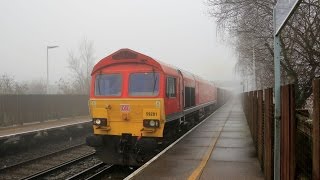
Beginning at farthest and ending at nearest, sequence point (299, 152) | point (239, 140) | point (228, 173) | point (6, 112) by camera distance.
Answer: point (6, 112) < point (239, 140) < point (228, 173) < point (299, 152)

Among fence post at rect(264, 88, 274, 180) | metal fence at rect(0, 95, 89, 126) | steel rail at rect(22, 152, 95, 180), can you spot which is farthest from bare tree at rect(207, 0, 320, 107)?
metal fence at rect(0, 95, 89, 126)

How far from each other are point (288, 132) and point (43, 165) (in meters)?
9.87

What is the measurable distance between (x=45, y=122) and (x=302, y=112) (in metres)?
21.5

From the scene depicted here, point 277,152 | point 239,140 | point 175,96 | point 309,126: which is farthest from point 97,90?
point 309,126

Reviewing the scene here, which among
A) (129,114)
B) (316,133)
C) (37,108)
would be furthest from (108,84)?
(37,108)

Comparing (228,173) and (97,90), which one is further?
(97,90)

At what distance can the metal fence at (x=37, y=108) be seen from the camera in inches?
854

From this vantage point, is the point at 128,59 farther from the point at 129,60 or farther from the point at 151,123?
the point at 151,123

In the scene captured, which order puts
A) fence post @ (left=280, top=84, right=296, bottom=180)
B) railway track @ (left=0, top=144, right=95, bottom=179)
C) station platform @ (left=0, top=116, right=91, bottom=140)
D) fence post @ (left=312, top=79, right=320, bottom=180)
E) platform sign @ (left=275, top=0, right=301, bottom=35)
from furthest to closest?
station platform @ (left=0, top=116, right=91, bottom=140) < railway track @ (left=0, top=144, right=95, bottom=179) < fence post @ (left=280, top=84, right=296, bottom=180) < platform sign @ (left=275, top=0, right=301, bottom=35) < fence post @ (left=312, top=79, right=320, bottom=180)

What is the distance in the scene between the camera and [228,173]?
324 inches

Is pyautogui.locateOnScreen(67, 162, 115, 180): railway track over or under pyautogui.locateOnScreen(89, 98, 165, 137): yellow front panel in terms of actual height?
under

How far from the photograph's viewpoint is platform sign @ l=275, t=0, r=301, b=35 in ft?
12.2

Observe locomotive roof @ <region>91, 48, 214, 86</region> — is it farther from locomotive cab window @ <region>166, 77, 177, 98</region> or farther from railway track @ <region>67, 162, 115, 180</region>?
railway track @ <region>67, 162, 115, 180</region>

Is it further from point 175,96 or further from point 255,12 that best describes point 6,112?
point 255,12
